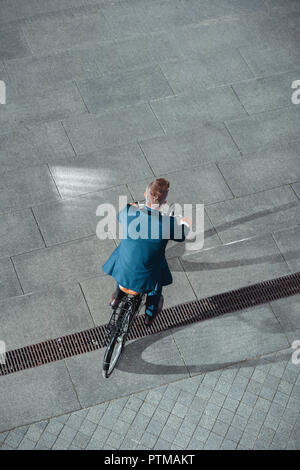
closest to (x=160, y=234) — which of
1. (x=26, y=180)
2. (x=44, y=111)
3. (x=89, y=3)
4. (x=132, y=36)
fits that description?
(x=26, y=180)

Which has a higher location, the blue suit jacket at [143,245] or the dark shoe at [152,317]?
the blue suit jacket at [143,245]

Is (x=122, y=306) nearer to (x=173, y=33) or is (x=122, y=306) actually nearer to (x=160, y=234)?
(x=160, y=234)

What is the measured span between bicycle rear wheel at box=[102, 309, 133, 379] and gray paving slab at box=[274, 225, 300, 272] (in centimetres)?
224

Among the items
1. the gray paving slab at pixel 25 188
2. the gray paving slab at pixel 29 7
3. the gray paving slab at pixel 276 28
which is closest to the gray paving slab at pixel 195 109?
the gray paving slab at pixel 276 28

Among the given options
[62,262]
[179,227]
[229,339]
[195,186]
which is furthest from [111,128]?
[229,339]

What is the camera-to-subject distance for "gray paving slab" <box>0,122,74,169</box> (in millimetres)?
7000

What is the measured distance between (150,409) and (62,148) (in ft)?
11.7

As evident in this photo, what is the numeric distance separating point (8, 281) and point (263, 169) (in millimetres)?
3592

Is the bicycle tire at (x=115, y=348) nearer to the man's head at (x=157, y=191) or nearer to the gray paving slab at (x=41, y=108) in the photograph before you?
the man's head at (x=157, y=191)

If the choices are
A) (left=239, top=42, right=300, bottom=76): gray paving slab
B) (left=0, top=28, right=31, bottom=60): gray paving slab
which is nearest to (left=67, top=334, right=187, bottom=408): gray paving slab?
(left=239, top=42, right=300, bottom=76): gray paving slab

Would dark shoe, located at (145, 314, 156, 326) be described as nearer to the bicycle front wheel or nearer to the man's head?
the bicycle front wheel

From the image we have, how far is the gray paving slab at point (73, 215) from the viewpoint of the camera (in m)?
6.45

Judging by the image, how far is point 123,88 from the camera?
7812 millimetres

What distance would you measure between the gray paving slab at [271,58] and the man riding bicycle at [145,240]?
4.47 m
